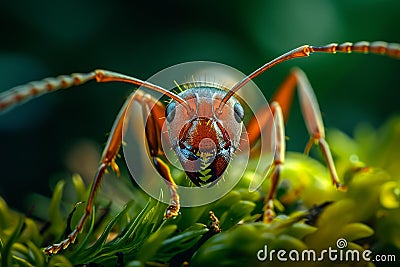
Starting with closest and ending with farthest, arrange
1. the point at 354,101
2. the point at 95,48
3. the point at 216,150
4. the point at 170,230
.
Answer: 1. the point at 170,230
2. the point at 216,150
3. the point at 95,48
4. the point at 354,101

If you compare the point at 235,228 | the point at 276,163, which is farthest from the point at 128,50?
the point at 235,228

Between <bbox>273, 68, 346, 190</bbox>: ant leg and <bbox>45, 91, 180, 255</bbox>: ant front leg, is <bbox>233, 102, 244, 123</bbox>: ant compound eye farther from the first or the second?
<bbox>273, 68, 346, 190</bbox>: ant leg

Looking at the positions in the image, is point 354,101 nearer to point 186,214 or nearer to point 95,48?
point 95,48

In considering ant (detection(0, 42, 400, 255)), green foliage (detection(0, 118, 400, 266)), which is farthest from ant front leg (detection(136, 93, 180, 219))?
green foliage (detection(0, 118, 400, 266))

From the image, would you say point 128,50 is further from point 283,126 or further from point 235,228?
point 235,228

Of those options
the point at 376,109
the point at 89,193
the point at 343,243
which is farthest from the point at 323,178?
the point at 376,109
